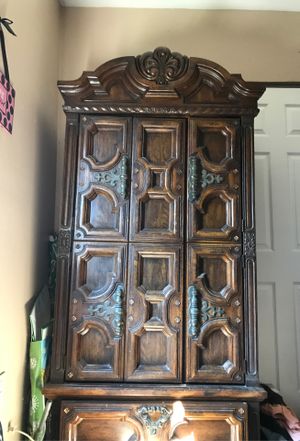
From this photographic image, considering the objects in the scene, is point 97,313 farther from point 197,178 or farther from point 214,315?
point 197,178

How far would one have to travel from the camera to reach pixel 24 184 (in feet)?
4.41

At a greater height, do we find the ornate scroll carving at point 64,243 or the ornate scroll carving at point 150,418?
the ornate scroll carving at point 64,243

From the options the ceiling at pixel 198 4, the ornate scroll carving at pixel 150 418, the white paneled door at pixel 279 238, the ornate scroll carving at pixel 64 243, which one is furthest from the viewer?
the ceiling at pixel 198 4

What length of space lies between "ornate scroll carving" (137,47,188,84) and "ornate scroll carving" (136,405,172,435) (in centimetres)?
119

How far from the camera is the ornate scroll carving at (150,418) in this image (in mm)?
1194

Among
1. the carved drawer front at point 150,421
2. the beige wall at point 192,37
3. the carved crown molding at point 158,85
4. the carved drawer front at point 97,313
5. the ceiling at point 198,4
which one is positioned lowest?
the carved drawer front at point 150,421

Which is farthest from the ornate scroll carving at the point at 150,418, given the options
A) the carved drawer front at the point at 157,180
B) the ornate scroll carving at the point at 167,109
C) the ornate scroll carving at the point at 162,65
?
the ornate scroll carving at the point at 162,65

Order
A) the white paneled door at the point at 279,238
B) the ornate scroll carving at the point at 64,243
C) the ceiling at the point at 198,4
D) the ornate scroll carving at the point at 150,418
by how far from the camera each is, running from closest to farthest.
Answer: the ornate scroll carving at the point at 150,418 → the ornate scroll carving at the point at 64,243 → the white paneled door at the point at 279,238 → the ceiling at the point at 198,4

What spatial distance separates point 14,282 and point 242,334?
0.85 meters

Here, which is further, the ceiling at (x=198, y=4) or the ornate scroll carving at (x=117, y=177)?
the ceiling at (x=198, y=4)

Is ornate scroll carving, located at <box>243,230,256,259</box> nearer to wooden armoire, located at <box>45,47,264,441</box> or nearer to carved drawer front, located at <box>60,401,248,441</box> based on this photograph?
wooden armoire, located at <box>45,47,264,441</box>

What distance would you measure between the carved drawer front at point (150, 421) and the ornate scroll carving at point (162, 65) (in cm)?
120

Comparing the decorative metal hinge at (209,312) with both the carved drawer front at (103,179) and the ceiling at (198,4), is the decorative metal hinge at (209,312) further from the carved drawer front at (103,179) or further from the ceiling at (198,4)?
the ceiling at (198,4)

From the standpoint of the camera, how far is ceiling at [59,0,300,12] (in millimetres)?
1825
